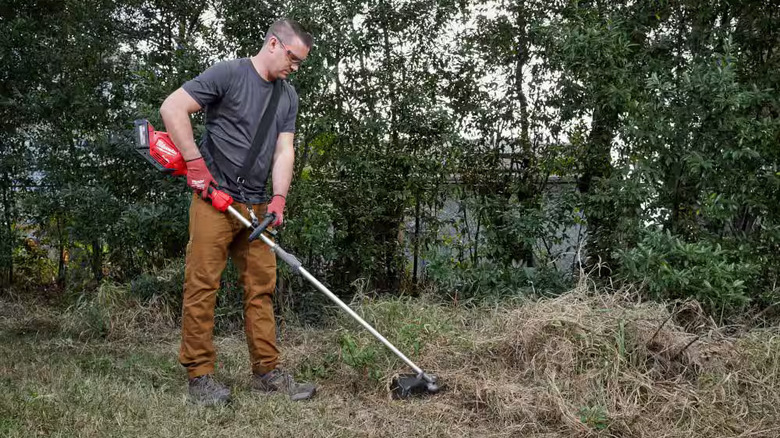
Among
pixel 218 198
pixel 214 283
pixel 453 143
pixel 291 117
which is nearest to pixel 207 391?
pixel 214 283

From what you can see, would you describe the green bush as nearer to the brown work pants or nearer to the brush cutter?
the brush cutter

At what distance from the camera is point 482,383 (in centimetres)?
380

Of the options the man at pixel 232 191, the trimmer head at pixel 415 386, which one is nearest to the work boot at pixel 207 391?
the man at pixel 232 191

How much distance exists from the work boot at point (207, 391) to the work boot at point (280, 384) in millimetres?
202

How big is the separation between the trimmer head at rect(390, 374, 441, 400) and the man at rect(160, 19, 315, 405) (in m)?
0.44

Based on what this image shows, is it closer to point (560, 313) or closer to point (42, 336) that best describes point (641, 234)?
point (560, 313)

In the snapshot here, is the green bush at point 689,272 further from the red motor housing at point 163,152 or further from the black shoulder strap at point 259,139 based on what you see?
the red motor housing at point 163,152

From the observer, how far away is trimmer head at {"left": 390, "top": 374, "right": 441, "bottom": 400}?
3814mm

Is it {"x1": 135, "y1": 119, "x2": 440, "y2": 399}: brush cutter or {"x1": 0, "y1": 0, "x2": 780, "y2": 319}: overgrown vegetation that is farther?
{"x1": 0, "y1": 0, "x2": 780, "y2": 319}: overgrown vegetation

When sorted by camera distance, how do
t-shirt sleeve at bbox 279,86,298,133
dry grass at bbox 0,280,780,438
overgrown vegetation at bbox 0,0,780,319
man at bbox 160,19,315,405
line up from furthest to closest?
1. overgrown vegetation at bbox 0,0,780,319
2. t-shirt sleeve at bbox 279,86,298,133
3. man at bbox 160,19,315,405
4. dry grass at bbox 0,280,780,438

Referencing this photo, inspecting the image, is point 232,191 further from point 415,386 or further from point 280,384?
point 415,386

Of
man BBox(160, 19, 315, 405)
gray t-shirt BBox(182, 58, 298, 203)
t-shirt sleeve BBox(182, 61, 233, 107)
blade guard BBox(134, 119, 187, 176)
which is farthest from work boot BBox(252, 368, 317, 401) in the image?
t-shirt sleeve BBox(182, 61, 233, 107)

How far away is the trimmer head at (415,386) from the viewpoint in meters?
3.81

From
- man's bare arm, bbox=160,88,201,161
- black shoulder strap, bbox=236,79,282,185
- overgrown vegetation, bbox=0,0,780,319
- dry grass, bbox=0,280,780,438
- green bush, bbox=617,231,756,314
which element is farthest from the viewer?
overgrown vegetation, bbox=0,0,780,319
